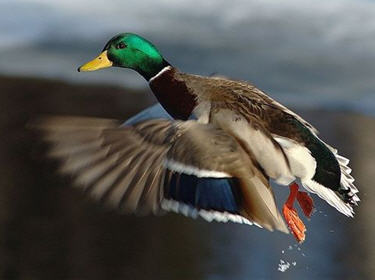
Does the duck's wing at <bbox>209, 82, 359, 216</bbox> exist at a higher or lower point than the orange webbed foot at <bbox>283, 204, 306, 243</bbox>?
higher

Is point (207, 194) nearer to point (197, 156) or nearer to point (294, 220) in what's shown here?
point (197, 156)

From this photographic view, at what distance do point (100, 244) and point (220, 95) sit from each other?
3656mm

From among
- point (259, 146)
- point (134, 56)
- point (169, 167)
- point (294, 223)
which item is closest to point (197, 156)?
point (169, 167)

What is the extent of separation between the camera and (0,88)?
15.7 m

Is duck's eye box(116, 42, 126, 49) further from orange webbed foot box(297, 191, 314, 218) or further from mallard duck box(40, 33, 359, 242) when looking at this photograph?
orange webbed foot box(297, 191, 314, 218)

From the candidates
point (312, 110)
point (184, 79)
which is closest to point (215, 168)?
point (184, 79)

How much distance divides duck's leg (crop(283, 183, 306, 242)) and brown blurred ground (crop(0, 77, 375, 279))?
77.8 inches

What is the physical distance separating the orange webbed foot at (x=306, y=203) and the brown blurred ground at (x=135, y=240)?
1875mm

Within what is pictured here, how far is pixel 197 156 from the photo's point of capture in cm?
427

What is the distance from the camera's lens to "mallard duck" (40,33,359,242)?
4.18 metres

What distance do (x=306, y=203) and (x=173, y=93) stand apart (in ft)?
2.43

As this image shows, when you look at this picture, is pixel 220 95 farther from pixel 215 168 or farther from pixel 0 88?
pixel 0 88

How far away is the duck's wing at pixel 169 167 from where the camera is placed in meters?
4.18

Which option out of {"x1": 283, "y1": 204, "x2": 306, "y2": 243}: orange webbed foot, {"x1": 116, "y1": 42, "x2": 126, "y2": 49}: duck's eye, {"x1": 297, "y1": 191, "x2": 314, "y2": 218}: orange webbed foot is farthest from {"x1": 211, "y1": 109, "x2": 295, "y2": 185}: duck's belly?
{"x1": 116, "y1": 42, "x2": 126, "y2": 49}: duck's eye
